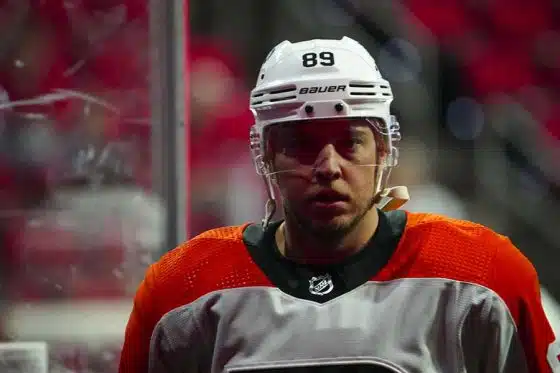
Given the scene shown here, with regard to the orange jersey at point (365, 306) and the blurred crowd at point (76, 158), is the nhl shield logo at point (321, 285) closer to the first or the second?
the orange jersey at point (365, 306)

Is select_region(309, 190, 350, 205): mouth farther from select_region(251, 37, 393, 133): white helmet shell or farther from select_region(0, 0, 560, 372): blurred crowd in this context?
select_region(0, 0, 560, 372): blurred crowd

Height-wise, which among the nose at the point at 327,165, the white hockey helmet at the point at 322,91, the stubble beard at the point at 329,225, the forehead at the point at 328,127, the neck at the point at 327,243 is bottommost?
the neck at the point at 327,243

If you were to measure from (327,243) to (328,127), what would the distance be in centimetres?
18

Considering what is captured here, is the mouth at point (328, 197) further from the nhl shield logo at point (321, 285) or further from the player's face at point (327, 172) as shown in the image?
the nhl shield logo at point (321, 285)

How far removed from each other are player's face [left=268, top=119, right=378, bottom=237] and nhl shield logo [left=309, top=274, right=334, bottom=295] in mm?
73

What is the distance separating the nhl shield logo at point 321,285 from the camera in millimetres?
1390

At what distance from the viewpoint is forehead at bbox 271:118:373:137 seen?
137 centimetres

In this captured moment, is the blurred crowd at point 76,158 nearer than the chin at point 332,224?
No

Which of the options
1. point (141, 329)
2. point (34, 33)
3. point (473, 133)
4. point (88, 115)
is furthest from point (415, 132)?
point (141, 329)

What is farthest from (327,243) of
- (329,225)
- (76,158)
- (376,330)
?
(76,158)

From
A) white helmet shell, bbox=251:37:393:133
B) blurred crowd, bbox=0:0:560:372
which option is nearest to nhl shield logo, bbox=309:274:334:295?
white helmet shell, bbox=251:37:393:133

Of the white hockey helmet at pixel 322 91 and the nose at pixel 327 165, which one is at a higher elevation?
the white hockey helmet at pixel 322 91

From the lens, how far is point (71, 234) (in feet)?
7.08

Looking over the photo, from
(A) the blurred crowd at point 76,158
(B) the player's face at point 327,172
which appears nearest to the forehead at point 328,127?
(B) the player's face at point 327,172
